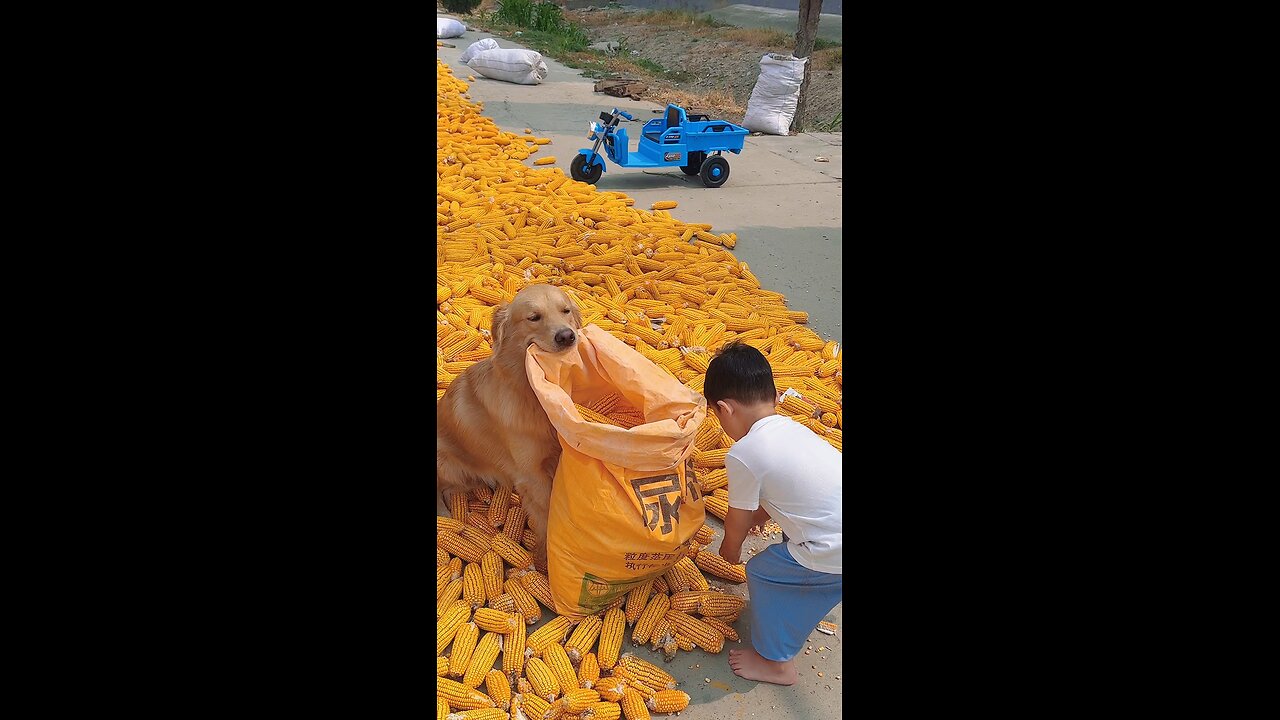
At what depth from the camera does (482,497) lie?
346cm

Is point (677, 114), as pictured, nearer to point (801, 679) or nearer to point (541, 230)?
point (541, 230)

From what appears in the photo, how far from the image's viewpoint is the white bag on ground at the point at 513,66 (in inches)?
532

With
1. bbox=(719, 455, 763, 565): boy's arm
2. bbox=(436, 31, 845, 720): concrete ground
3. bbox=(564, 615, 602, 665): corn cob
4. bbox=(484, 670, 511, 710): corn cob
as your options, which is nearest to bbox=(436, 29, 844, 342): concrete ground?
bbox=(436, 31, 845, 720): concrete ground

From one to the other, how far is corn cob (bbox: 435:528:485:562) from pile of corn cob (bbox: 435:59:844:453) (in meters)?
1.04

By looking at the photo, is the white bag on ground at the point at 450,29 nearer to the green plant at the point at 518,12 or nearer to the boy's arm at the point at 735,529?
the green plant at the point at 518,12

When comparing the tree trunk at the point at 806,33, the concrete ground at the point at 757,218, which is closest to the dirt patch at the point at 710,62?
the tree trunk at the point at 806,33

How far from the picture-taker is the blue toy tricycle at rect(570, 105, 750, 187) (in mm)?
7953

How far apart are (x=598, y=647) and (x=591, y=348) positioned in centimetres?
111

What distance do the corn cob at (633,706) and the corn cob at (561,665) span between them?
0.17m

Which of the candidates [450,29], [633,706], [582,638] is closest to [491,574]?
[582,638]

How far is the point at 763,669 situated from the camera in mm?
2773

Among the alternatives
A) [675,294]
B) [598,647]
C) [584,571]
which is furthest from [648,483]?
[675,294]

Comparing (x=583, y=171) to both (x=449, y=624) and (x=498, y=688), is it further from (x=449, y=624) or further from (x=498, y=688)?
(x=498, y=688)

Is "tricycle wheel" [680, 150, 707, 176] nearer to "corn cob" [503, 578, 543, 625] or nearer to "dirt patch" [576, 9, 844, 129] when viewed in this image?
"dirt patch" [576, 9, 844, 129]
